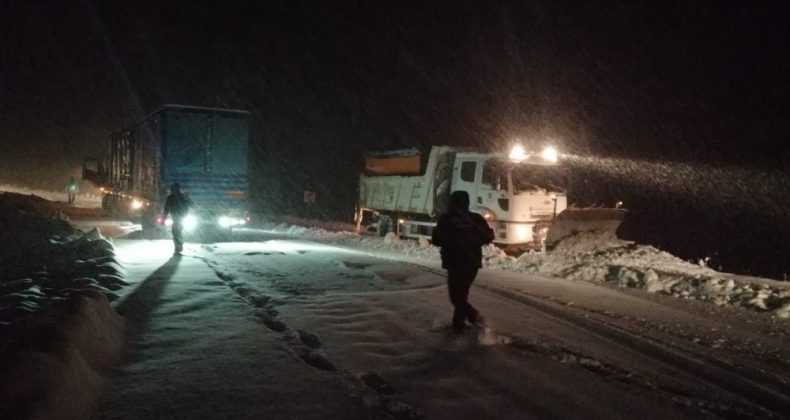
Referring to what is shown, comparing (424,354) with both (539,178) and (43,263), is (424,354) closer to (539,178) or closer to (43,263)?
(43,263)

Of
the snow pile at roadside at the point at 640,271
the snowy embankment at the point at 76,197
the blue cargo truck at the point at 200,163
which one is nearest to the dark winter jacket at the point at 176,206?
the blue cargo truck at the point at 200,163

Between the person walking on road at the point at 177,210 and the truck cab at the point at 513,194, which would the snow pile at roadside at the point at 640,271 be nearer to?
the truck cab at the point at 513,194

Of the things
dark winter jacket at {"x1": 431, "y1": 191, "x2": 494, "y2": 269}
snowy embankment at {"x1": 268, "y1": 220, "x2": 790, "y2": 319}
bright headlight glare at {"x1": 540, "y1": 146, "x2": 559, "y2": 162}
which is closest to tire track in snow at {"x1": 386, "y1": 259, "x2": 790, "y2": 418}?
dark winter jacket at {"x1": 431, "y1": 191, "x2": 494, "y2": 269}

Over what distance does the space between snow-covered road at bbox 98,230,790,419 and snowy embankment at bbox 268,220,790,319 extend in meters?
0.65

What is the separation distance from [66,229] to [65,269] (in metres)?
6.77

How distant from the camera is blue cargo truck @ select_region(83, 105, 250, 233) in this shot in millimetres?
20062

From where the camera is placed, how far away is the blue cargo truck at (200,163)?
2006cm

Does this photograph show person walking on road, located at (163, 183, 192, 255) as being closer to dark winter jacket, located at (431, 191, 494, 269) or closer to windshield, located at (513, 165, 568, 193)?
windshield, located at (513, 165, 568, 193)

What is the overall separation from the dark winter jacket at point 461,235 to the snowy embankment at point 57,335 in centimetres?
375

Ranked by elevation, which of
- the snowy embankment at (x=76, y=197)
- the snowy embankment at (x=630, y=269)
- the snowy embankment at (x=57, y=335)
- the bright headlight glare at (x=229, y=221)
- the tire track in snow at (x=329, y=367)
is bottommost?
the tire track in snow at (x=329, y=367)

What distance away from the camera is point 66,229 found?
55.6 ft

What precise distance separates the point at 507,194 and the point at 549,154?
205cm

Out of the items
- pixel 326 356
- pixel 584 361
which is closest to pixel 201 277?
pixel 326 356

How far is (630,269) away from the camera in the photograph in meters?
12.9
